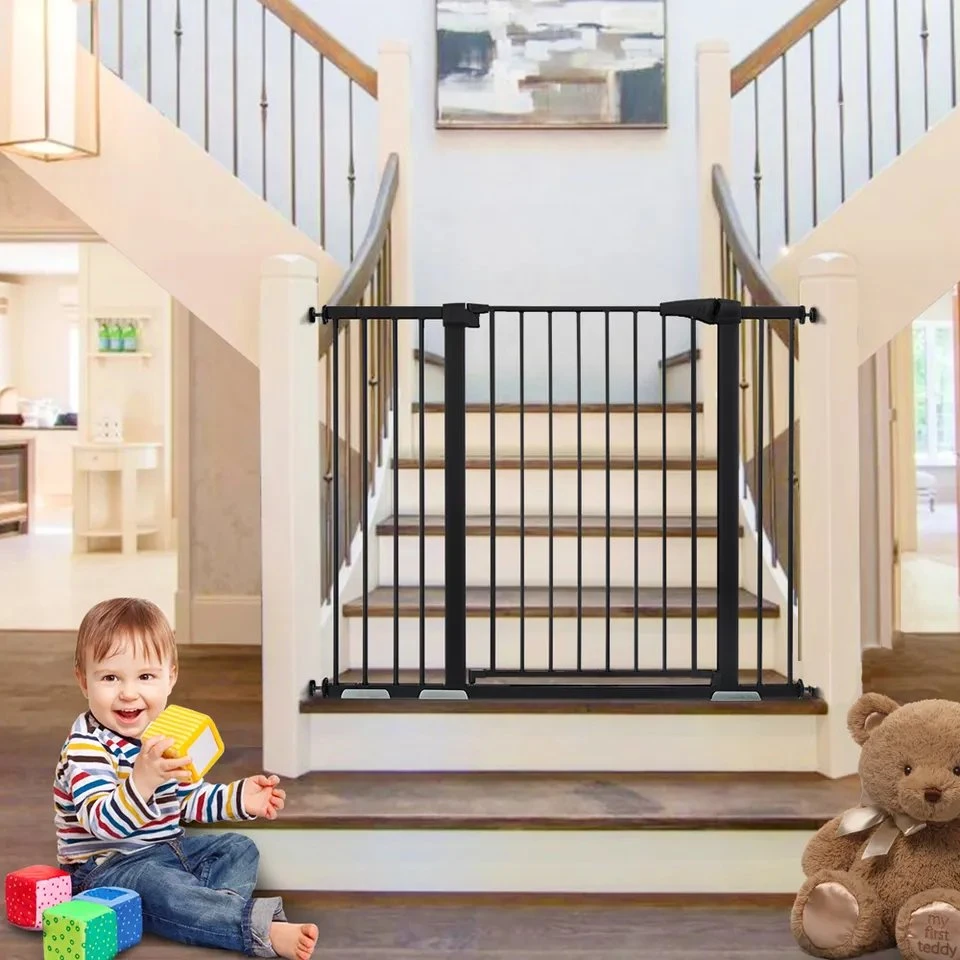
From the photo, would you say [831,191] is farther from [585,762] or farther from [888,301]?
[585,762]

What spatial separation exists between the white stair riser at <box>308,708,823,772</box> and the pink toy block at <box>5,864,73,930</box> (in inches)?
27.1

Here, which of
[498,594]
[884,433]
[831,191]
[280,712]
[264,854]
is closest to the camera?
[264,854]

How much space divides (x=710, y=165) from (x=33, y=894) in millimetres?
3079

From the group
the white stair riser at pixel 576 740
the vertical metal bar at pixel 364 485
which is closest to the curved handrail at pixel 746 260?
the white stair riser at pixel 576 740

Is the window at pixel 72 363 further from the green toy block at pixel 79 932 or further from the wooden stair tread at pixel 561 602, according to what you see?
the green toy block at pixel 79 932

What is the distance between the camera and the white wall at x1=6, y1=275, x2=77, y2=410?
1254 centimetres

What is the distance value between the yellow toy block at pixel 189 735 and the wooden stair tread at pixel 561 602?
79cm

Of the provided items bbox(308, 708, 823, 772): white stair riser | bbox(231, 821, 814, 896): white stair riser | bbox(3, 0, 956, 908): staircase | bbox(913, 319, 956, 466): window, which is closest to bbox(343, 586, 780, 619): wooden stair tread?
bbox(3, 0, 956, 908): staircase

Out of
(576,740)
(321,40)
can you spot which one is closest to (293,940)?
(576,740)

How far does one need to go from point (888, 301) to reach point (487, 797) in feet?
6.20

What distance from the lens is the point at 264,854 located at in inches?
90.4

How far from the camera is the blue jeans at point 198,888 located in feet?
6.57

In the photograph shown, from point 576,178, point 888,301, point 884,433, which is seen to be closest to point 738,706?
point 888,301

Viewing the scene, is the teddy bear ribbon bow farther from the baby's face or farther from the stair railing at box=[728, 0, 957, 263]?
the stair railing at box=[728, 0, 957, 263]
